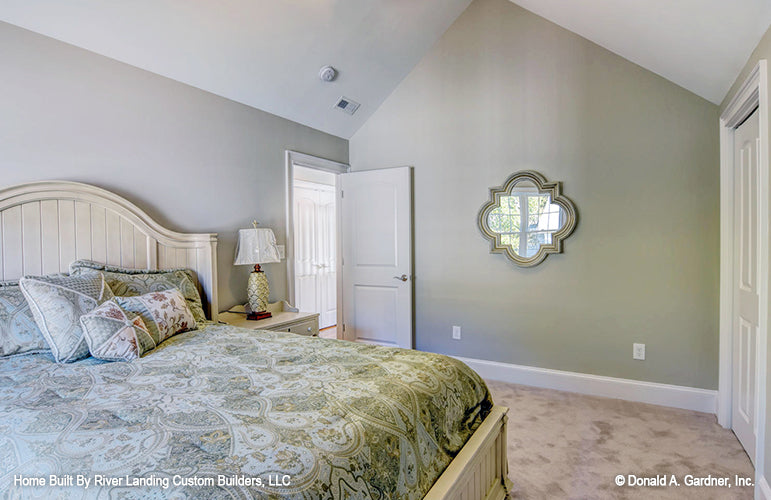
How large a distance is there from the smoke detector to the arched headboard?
1.62 meters

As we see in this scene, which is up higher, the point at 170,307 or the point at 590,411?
the point at 170,307

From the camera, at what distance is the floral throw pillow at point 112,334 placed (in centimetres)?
171

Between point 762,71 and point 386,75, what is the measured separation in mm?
2768

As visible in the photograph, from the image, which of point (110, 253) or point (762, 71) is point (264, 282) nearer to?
point (110, 253)

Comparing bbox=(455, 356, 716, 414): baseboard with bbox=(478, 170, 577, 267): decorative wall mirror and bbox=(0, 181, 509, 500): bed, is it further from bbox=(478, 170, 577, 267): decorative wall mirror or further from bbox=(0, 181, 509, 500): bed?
bbox=(0, 181, 509, 500): bed

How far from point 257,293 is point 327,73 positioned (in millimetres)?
1883

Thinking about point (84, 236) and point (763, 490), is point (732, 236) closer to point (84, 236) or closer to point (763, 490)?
point (763, 490)

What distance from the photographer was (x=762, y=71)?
1.83m

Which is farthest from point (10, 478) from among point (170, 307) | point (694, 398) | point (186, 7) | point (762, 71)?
point (694, 398)

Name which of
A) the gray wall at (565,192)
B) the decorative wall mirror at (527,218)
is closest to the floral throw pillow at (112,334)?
the gray wall at (565,192)

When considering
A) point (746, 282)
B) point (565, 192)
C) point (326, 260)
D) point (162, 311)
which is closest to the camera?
point (162, 311)

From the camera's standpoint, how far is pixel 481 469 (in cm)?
164

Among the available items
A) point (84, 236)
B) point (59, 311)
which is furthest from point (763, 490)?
point (84, 236)

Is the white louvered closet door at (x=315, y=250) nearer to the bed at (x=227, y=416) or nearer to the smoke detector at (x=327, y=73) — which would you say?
the smoke detector at (x=327, y=73)
